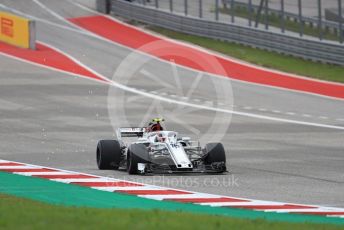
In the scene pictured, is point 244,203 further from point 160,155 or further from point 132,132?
point 132,132

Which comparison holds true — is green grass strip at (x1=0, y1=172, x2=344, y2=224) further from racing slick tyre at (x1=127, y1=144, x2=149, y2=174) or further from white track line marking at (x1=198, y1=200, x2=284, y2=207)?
racing slick tyre at (x1=127, y1=144, x2=149, y2=174)

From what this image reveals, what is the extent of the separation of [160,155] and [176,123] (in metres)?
11.3

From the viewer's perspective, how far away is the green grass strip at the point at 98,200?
1605cm

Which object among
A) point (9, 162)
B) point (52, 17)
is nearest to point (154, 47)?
point (52, 17)

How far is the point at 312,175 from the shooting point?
2120 centimetres

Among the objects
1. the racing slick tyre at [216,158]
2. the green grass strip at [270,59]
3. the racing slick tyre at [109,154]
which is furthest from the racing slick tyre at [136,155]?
the green grass strip at [270,59]

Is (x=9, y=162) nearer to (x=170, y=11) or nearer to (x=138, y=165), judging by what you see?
(x=138, y=165)

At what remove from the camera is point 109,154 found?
2141 centimetres

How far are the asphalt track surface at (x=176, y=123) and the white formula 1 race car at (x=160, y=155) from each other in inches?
8.8

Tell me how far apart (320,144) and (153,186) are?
9123 millimetres

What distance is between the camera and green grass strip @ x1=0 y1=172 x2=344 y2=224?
16047mm

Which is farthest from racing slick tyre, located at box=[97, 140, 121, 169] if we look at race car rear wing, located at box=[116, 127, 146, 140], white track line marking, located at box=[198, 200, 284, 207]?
white track line marking, located at box=[198, 200, 284, 207]

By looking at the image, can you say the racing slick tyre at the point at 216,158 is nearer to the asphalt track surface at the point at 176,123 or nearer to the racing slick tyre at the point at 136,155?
the asphalt track surface at the point at 176,123

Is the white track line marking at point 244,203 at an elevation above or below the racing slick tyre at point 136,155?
below
